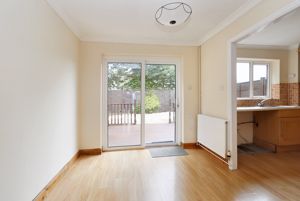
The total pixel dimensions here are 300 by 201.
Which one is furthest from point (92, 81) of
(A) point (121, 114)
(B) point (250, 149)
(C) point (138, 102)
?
(B) point (250, 149)

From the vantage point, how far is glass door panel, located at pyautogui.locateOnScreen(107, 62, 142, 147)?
3646mm

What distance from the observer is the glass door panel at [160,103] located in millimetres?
3789

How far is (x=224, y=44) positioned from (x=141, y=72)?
1699 mm

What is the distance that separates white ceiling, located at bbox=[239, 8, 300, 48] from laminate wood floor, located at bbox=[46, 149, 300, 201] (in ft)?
7.55

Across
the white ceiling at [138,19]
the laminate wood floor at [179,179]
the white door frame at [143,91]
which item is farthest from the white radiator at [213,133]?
the white ceiling at [138,19]

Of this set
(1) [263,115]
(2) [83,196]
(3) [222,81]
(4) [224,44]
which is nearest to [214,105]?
(3) [222,81]

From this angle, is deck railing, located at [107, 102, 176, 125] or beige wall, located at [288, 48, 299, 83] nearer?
deck railing, located at [107, 102, 176, 125]

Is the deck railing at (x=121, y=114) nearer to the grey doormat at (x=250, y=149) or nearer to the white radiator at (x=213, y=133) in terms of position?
the white radiator at (x=213, y=133)

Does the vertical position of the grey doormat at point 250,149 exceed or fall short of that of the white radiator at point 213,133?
it falls short

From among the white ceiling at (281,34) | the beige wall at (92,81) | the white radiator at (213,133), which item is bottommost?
the white radiator at (213,133)

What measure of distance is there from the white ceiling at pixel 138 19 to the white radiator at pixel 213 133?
64.7 inches

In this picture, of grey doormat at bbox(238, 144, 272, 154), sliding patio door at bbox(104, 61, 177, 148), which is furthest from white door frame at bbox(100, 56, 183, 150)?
grey doormat at bbox(238, 144, 272, 154)

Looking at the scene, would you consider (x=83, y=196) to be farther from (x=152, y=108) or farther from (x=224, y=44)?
(x=224, y=44)

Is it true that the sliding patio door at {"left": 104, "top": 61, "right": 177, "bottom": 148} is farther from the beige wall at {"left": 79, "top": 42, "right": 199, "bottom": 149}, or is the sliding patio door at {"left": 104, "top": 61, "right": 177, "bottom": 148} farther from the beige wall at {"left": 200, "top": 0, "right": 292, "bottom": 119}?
the beige wall at {"left": 200, "top": 0, "right": 292, "bottom": 119}
